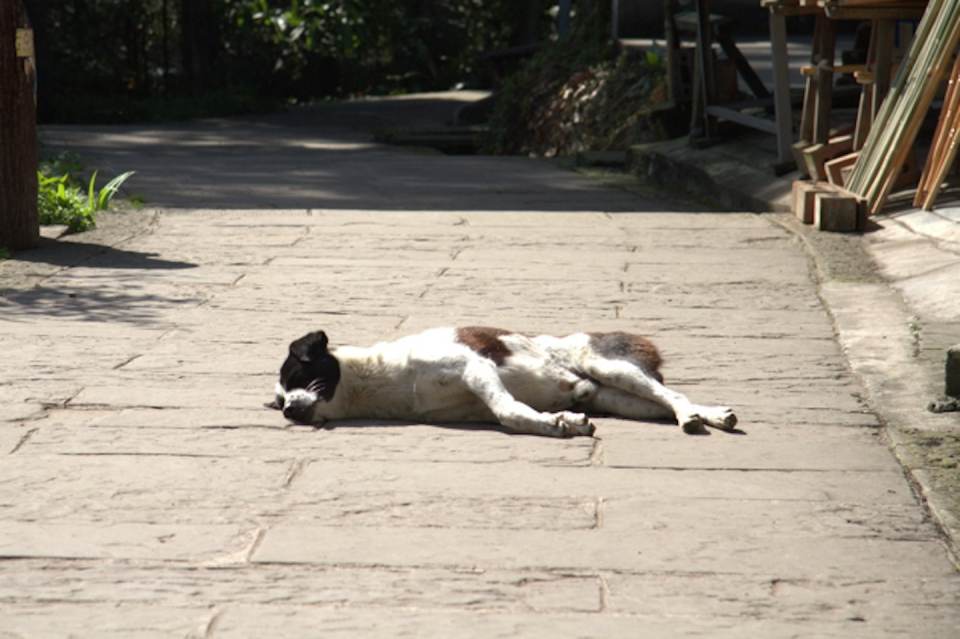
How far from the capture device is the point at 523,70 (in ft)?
58.3

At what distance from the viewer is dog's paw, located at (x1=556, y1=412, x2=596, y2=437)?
411 centimetres

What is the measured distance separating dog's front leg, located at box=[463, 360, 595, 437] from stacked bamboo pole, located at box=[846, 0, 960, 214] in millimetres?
4718

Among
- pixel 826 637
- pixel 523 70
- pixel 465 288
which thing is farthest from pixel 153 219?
pixel 523 70

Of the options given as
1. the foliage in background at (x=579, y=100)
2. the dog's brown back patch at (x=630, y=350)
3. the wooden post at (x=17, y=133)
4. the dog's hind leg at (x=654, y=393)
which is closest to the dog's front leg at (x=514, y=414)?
the dog's hind leg at (x=654, y=393)

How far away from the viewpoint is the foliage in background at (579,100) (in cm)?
1457

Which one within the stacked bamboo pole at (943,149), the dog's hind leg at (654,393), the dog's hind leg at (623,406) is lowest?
the dog's hind leg at (623,406)

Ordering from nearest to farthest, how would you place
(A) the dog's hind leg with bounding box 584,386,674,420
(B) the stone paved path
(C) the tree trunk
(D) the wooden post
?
1. (B) the stone paved path
2. (A) the dog's hind leg with bounding box 584,386,674,420
3. (D) the wooden post
4. (C) the tree trunk

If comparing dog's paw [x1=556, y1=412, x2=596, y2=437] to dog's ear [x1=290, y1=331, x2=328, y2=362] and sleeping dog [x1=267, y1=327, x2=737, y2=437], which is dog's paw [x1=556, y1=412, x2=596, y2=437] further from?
dog's ear [x1=290, y1=331, x2=328, y2=362]

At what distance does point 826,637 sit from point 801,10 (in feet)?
25.5

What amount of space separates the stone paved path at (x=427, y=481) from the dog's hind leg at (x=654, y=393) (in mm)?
96

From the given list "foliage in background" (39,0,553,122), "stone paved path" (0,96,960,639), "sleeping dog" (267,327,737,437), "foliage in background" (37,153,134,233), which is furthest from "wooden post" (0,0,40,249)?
"foliage in background" (39,0,553,122)

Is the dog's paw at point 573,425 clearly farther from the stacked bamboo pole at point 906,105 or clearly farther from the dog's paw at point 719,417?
the stacked bamboo pole at point 906,105

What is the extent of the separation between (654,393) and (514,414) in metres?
0.53

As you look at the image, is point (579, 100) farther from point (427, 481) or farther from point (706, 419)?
point (427, 481)
